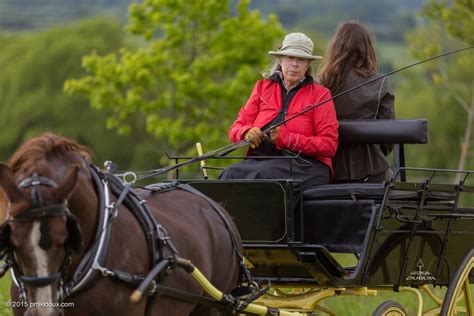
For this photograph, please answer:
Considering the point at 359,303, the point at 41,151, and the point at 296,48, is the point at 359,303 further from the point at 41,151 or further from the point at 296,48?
the point at 41,151

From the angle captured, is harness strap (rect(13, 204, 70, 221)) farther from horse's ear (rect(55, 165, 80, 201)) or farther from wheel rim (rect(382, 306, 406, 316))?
wheel rim (rect(382, 306, 406, 316))

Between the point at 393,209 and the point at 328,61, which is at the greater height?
the point at 328,61

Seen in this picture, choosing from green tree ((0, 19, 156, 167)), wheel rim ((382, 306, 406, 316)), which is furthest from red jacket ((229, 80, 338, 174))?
green tree ((0, 19, 156, 167))

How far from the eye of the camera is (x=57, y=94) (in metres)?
59.6

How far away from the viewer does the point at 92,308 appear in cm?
498

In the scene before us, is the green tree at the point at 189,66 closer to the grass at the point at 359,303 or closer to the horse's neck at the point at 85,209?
the grass at the point at 359,303

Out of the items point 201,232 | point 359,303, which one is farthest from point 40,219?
point 359,303

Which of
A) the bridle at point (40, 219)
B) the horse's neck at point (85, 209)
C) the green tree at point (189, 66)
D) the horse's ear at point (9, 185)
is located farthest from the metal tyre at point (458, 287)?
the green tree at point (189, 66)

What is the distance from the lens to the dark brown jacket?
7727 millimetres

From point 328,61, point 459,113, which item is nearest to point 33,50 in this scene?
point 459,113

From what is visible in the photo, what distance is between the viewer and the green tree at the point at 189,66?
25500mm

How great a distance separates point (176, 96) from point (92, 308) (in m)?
21.9

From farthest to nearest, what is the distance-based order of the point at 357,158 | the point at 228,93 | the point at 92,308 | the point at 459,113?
1. the point at 459,113
2. the point at 228,93
3. the point at 357,158
4. the point at 92,308

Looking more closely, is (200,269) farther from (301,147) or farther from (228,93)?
(228,93)
